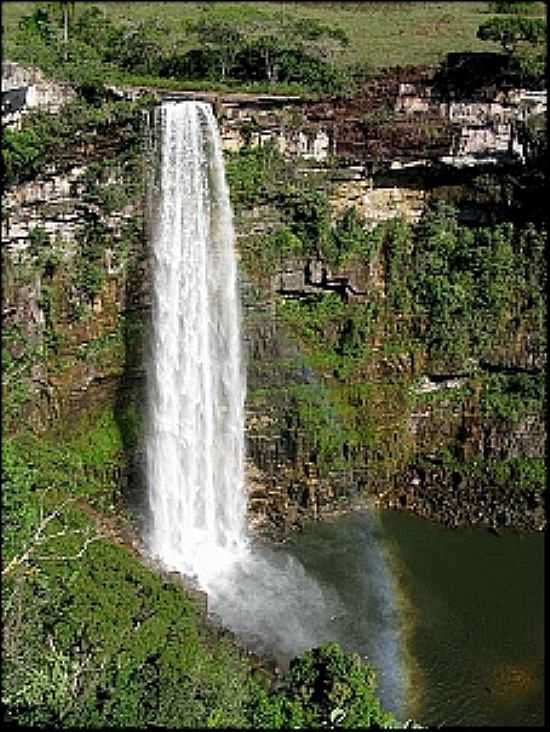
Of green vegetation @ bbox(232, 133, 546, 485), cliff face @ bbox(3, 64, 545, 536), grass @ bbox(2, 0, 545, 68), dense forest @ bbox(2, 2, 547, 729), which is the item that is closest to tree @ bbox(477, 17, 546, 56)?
dense forest @ bbox(2, 2, 547, 729)

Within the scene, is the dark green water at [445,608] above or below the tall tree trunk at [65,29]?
below

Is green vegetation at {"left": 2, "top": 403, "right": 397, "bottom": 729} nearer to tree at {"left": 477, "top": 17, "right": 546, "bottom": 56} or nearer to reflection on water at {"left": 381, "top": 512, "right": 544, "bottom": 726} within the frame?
reflection on water at {"left": 381, "top": 512, "right": 544, "bottom": 726}

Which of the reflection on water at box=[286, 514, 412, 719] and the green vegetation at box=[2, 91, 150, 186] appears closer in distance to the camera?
the reflection on water at box=[286, 514, 412, 719]

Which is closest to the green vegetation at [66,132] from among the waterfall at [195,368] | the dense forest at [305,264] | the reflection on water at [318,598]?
the dense forest at [305,264]

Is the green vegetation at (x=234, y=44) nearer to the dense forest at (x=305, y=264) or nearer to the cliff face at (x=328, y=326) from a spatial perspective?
the dense forest at (x=305, y=264)

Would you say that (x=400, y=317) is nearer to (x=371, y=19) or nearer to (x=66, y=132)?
(x=66, y=132)
